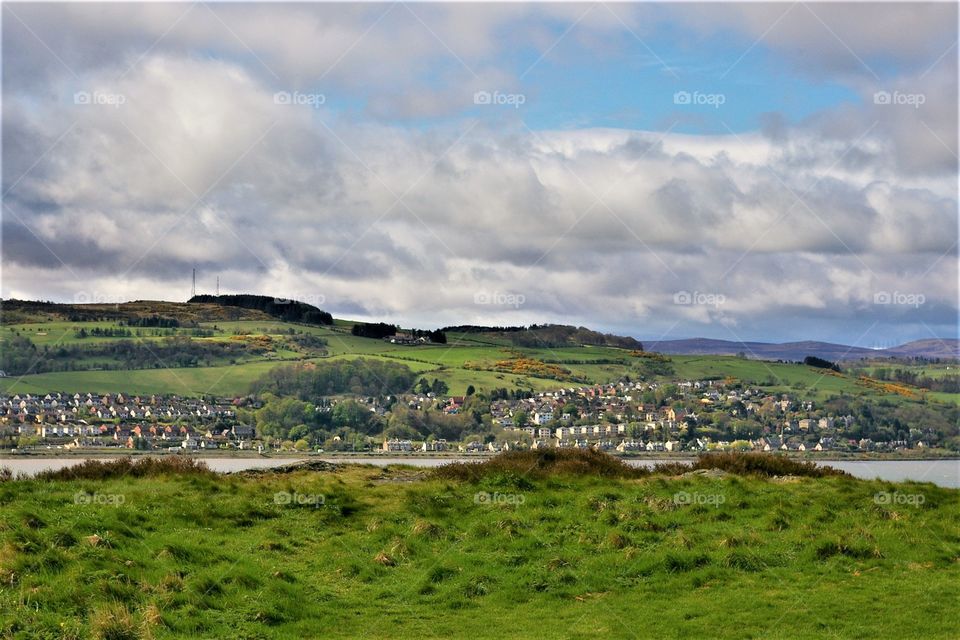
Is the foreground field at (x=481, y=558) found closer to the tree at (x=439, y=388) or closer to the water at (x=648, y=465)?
the water at (x=648, y=465)

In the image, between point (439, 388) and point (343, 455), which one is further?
point (439, 388)

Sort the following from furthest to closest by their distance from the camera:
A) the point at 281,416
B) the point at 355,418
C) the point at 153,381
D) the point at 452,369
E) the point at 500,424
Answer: the point at 452,369, the point at 153,381, the point at 281,416, the point at 355,418, the point at 500,424

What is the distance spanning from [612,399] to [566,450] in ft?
229

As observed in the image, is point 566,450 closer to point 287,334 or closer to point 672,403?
point 672,403

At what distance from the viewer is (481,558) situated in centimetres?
2097

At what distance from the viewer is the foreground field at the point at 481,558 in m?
16.2

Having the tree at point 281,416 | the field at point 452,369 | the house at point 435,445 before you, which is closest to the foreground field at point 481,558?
the house at point 435,445

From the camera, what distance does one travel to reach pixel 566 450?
34.2m

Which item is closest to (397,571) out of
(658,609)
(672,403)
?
(658,609)

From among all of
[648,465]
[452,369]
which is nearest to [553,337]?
[452,369]

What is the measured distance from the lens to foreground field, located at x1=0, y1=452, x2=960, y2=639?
16.2 meters

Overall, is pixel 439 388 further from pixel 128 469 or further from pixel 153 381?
pixel 128 469

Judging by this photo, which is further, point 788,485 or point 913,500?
point 788,485

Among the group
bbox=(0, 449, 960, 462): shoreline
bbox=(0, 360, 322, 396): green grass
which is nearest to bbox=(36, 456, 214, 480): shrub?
bbox=(0, 449, 960, 462): shoreline
